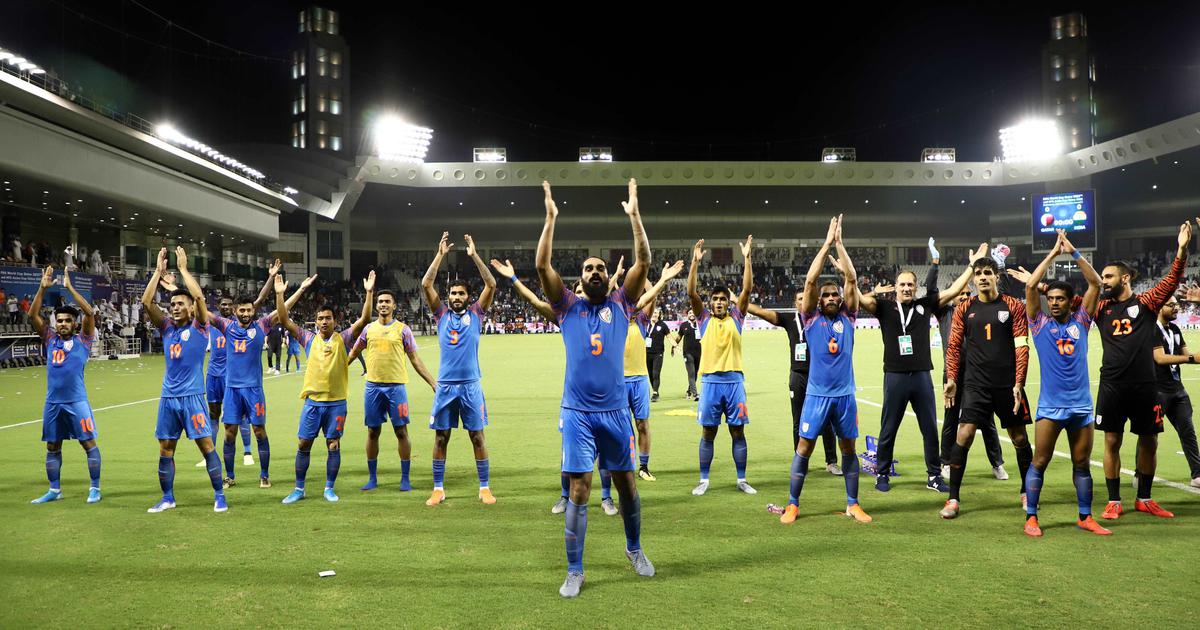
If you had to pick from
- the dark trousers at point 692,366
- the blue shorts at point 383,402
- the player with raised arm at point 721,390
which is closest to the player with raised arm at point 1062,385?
the player with raised arm at point 721,390

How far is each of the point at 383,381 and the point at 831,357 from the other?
15.6ft

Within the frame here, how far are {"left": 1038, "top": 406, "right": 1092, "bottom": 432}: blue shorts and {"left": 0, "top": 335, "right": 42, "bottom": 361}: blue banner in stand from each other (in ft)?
108

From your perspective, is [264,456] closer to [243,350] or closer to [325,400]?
[243,350]

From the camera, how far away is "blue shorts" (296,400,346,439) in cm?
798

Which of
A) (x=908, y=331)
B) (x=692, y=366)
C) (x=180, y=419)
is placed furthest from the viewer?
(x=692, y=366)

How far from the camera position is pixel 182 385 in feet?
25.4

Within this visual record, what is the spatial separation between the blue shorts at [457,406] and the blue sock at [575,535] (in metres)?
2.92

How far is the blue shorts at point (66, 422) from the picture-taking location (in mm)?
7988

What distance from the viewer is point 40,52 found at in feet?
110

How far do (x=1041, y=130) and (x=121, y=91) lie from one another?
2424 inches

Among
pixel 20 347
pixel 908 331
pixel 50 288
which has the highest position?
pixel 50 288

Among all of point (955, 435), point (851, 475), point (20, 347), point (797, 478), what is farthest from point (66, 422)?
point (20, 347)

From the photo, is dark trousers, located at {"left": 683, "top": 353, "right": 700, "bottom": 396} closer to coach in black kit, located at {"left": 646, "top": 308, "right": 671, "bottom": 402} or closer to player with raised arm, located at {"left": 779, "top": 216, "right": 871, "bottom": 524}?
coach in black kit, located at {"left": 646, "top": 308, "right": 671, "bottom": 402}

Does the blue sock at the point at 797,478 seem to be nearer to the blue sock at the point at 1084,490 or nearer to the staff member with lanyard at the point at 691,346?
the blue sock at the point at 1084,490
